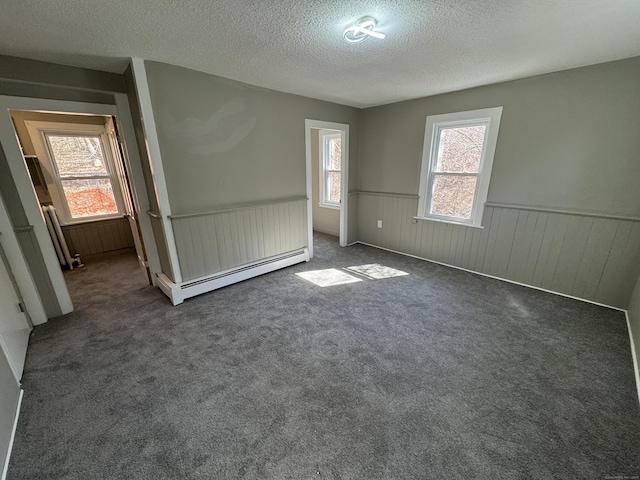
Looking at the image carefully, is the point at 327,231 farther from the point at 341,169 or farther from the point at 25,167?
the point at 25,167

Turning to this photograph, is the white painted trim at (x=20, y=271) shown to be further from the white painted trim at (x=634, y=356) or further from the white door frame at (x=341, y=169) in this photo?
the white painted trim at (x=634, y=356)

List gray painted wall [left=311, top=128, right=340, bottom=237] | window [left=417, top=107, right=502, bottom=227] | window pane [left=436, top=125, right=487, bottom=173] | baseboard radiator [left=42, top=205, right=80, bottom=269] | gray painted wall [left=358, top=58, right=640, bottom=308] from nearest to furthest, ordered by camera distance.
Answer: gray painted wall [left=358, top=58, right=640, bottom=308], window [left=417, top=107, right=502, bottom=227], window pane [left=436, top=125, right=487, bottom=173], baseboard radiator [left=42, top=205, right=80, bottom=269], gray painted wall [left=311, top=128, right=340, bottom=237]

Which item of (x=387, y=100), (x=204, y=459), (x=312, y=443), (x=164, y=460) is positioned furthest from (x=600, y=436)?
(x=387, y=100)

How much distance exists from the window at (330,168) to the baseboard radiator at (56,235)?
164 inches

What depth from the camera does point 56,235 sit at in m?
3.45

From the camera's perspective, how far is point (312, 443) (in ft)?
4.46

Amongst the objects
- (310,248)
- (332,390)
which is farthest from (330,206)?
(332,390)

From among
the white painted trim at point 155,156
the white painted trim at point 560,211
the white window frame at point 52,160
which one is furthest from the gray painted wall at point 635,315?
the white window frame at point 52,160

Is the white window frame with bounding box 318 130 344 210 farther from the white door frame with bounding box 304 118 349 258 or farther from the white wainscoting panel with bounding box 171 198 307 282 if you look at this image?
the white wainscoting panel with bounding box 171 198 307 282

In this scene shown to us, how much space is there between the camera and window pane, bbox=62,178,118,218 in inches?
149

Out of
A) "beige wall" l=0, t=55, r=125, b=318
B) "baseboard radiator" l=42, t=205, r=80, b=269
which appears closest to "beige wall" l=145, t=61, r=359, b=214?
"beige wall" l=0, t=55, r=125, b=318

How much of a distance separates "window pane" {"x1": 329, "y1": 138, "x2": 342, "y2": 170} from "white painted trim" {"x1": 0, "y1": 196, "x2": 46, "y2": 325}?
14.1 ft

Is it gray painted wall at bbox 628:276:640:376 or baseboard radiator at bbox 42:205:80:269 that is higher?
baseboard radiator at bbox 42:205:80:269

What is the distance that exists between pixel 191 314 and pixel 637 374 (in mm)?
3589
